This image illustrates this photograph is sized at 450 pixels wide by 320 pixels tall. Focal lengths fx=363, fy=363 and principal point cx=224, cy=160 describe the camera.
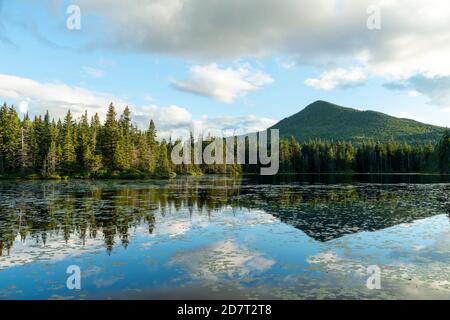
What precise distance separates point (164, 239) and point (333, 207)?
71.9ft

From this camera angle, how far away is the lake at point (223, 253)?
47.6 feet

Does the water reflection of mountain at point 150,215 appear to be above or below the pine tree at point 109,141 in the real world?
below

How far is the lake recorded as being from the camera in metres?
14.5

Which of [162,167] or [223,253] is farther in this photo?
[162,167]

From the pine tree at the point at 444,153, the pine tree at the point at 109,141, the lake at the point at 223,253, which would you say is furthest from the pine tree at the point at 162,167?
the pine tree at the point at 444,153

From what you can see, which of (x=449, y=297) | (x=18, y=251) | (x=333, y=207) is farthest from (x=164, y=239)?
(x=333, y=207)

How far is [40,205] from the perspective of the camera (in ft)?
128

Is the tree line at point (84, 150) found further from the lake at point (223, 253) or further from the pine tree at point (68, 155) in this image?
the lake at point (223, 253)

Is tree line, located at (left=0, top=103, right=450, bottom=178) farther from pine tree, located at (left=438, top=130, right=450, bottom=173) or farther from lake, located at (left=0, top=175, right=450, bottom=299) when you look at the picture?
lake, located at (left=0, top=175, right=450, bottom=299)

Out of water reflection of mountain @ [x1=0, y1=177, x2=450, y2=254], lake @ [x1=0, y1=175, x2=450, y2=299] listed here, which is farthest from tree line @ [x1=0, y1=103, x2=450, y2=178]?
lake @ [x1=0, y1=175, x2=450, y2=299]

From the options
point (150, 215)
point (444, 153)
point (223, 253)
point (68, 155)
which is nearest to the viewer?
point (223, 253)

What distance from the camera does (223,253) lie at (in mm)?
20422

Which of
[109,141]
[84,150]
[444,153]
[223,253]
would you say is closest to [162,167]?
[109,141]

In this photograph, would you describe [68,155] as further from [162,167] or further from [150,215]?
[150,215]
